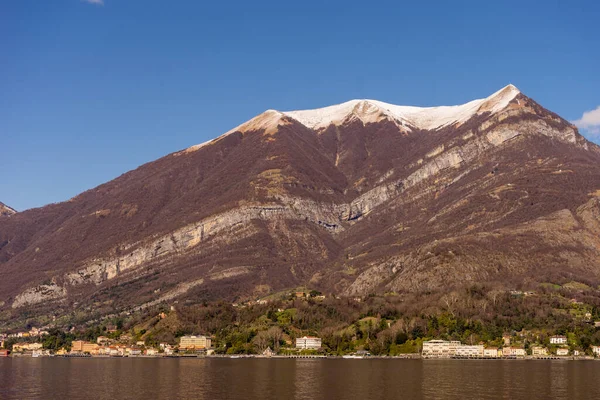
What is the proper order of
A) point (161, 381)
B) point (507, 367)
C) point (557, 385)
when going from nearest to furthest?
point (557, 385) → point (161, 381) → point (507, 367)

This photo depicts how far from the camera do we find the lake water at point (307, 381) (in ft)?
376

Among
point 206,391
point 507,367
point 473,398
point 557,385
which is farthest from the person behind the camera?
point 507,367

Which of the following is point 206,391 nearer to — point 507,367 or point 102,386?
Answer: point 102,386

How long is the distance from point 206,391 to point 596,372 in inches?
2874

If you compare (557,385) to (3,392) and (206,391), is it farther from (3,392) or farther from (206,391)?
(3,392)

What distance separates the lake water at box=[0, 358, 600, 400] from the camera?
376ft

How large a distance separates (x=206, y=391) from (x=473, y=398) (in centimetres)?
3603

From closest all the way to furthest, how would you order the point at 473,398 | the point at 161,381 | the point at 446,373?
1. the point at 473,398
2. the point at 161,381
3. the point at 446,373

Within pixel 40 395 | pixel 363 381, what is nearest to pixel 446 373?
pixel 363 381

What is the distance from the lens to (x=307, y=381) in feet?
437

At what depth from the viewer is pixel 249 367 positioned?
6609 inches

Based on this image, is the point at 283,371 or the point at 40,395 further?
the point at 283,371

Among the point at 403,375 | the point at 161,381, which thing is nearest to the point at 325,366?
the point at 403,375

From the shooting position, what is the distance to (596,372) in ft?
498
